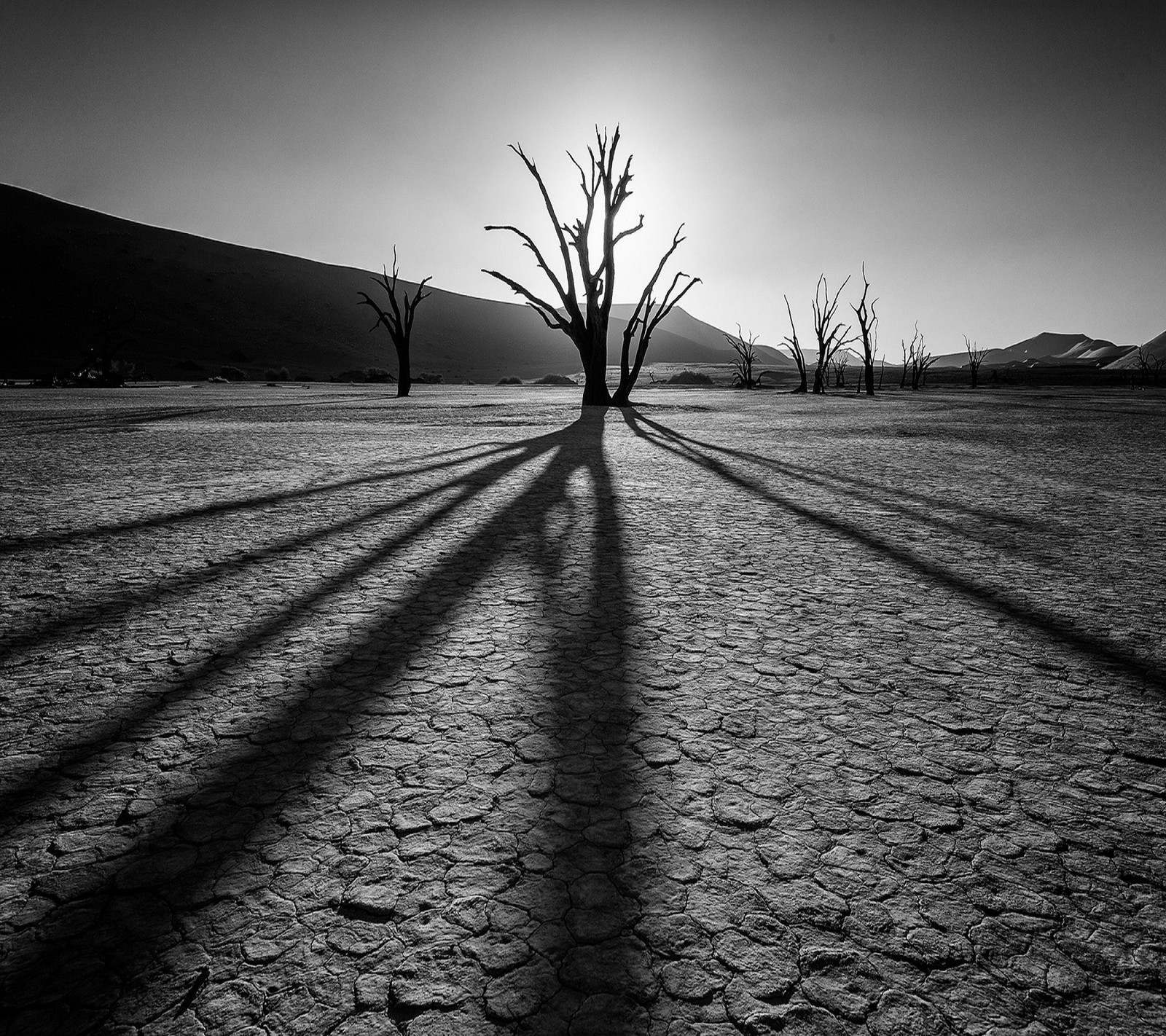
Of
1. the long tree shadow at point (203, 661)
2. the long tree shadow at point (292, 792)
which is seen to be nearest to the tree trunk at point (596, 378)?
the long tree shadow at point (203, 661)

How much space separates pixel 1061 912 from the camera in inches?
41.5

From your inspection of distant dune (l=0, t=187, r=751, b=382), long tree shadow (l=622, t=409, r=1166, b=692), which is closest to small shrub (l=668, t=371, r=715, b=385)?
distant dune (l=0, t=187, r=751, b=382)

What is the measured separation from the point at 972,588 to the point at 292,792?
2557 millimetres

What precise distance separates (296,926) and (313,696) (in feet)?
2.62

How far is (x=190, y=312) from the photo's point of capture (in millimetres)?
58469

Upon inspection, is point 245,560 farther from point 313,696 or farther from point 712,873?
point 712,873

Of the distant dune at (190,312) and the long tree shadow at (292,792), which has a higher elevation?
the distant dune at (190,312)

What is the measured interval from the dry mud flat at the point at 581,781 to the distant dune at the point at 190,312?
43.3 meters

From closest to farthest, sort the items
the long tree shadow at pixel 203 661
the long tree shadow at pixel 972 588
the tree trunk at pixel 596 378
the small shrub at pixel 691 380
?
the long tree shadow at pixel 203 661 < the long tree shadow at pixel 972 588 < the tree trunk at pixel 596 378 < the small shrub at pixel 691 380

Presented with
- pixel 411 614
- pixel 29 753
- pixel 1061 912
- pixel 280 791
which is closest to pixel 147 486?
pixel 411 614

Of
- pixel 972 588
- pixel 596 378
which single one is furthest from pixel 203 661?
pixel 596 378

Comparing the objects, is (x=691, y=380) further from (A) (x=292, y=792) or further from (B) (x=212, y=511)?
(A) (x=292, y=792)

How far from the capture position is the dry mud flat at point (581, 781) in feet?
3.09

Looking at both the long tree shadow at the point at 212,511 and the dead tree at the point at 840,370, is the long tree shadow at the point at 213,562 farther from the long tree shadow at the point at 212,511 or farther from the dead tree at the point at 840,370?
the dead tree at the point at 840,370
